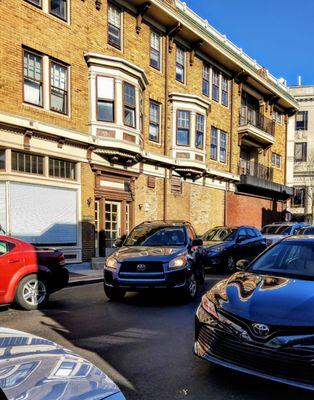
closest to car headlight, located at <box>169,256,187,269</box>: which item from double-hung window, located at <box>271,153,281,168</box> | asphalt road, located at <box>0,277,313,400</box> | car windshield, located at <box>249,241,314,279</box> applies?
asphalt road, located at <box>0,277,313,400</box>

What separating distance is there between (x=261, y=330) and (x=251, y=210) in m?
23.7

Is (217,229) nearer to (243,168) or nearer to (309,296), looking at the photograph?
(309,296)

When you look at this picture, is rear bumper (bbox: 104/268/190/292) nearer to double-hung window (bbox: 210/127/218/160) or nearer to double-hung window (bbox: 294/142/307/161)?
double-hung window (bbox: 210/127/218/160)

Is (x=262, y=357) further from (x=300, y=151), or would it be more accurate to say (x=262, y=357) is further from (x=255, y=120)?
(x=300, y=151)

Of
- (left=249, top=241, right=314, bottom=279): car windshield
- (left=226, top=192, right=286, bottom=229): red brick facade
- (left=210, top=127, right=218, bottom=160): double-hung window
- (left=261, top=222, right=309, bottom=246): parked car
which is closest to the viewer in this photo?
(left=249, top=241, right=314, bottom=279): car windshield

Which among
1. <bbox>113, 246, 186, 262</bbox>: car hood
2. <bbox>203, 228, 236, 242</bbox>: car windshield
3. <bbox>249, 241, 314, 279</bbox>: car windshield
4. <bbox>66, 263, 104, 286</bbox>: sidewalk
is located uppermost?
<bbox>249, 241, 314, 279</bbox>: car windshield

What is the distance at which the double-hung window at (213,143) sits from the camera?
72.7 feet

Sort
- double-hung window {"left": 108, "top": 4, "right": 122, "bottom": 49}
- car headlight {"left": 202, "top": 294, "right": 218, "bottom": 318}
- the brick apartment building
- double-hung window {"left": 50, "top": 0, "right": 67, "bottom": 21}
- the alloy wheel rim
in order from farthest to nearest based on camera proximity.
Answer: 1. double-hung window {"left": 108, "top": 4, "right": 122, "bottom": 49}
2. double-hung window {"left": 50, "top": 0, "right": 67, "bottom": 21}
3. the brick apartment building
4. the alloy wheel rim
5. car headlight {"left": 202, "top": 294, "right": 218, "bottom": 318}

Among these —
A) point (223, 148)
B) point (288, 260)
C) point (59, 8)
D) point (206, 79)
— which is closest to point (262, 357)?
point (288, 260)

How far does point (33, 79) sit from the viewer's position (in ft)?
42.0

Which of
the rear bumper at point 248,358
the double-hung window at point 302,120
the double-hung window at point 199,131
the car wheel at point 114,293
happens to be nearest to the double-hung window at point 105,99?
the double-hung window at point 199,131

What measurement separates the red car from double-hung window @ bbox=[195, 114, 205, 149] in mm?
13670

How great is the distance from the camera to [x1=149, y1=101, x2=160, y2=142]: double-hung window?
18.0 meters

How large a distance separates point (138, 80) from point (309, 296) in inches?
548
